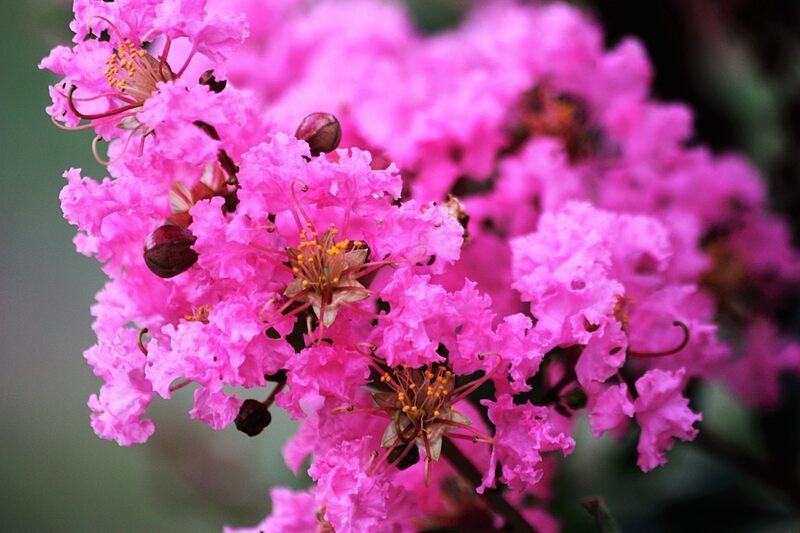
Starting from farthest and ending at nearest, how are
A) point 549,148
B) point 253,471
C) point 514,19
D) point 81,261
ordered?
point 81,261 → point 253,471 → point 514,19 → point 549,148

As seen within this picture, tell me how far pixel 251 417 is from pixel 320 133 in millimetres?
187

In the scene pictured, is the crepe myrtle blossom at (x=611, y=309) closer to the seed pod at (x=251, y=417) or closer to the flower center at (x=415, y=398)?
the flower center at (x=415, y=398)

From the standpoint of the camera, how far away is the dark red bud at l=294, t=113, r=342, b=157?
1.91ft

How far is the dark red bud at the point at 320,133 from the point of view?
0.58 metres

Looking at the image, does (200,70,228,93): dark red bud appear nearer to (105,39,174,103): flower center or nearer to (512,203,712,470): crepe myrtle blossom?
(105,39,174,103): flower center

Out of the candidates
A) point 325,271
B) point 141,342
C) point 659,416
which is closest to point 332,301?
point 325,271

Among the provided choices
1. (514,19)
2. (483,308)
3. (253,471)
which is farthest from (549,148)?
(253,471)

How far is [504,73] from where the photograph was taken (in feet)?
3.04

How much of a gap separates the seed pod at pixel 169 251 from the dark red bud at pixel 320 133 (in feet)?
0.32

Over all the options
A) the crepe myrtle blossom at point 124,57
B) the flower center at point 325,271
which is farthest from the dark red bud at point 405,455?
the crepe myrtle blossom at point 124,57

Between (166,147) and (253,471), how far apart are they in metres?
0.76

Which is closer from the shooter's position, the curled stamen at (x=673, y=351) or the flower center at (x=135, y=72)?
the flower center at (x=135, y=72)

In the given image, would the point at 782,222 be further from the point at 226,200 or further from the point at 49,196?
the point at 49,196

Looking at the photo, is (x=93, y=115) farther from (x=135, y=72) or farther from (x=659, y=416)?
(x=659, y=416)
